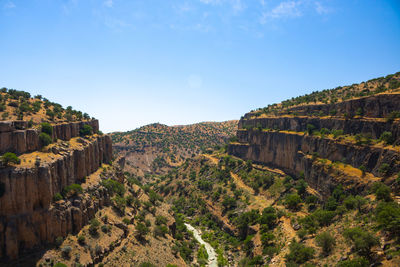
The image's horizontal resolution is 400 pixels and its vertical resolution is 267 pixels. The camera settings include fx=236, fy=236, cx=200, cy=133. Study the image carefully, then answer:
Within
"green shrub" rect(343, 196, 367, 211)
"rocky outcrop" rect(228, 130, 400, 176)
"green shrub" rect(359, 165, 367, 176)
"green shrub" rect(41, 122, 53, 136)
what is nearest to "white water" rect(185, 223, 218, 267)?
"green shrub" rect(343, 196, 367, 211)

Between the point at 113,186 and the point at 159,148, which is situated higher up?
the point at 113,186

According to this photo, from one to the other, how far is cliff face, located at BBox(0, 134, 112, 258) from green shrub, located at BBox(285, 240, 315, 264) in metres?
37.5

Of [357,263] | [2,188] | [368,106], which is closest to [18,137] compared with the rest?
[2,188]

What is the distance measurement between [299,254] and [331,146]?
105 feet

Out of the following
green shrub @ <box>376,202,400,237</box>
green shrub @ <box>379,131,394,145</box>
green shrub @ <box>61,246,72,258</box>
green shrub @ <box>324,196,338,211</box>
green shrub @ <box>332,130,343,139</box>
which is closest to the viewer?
green shrub @ <box>376,202,400,237</box>

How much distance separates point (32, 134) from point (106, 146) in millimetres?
35144

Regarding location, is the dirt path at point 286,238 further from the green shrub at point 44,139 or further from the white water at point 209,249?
the green shrub at point 44,139

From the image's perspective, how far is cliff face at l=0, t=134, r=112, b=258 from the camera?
31.1 metres

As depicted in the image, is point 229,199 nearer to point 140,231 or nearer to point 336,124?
point 140,231

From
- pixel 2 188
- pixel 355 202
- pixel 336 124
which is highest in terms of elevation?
pixel 336 124

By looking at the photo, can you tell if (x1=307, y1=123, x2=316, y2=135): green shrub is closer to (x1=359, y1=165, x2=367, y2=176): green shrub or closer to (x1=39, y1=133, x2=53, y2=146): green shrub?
(x1=359, y1=165, x2=367, y2=176): green shrub

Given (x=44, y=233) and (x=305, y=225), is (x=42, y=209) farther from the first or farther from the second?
(x=305, y=225)

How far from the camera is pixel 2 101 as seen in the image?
146 feet

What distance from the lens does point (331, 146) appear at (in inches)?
2405
